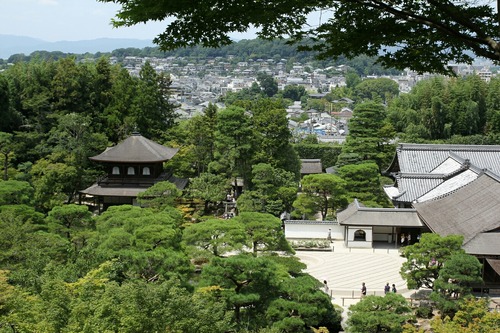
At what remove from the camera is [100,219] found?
61.4ft

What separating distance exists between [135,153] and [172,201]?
4.80 metres

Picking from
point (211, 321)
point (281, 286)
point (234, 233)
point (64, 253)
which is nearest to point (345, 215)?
point (234, 233)

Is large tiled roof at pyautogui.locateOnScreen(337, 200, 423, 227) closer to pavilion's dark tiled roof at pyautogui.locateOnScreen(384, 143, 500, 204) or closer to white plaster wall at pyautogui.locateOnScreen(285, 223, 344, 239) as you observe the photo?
white plaster wall at pyautogui.locateOnScreen(285, 223, 344, 239)

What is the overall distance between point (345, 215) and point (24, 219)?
13.5 meters

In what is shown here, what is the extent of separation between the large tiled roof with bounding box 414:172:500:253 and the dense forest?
4615mm

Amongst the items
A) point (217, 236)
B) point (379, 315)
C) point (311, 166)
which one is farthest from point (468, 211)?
point (311, 166)

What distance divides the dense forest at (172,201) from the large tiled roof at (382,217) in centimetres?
184

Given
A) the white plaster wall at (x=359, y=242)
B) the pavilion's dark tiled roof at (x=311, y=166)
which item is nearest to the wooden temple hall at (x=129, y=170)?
the white plaster wall at (x=359, y=242)

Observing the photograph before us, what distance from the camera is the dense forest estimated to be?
996 centimetres

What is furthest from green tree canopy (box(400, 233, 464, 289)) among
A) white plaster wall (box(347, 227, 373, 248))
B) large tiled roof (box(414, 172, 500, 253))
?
white plaster wall (box(347, 227, 373, 248))

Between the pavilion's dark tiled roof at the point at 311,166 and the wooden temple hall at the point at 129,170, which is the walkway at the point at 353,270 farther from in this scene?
the pavilion's dark tiled roof at the point at 311,166

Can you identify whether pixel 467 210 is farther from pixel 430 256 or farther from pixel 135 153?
pixel 135 153

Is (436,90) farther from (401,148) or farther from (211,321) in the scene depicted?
(211,321)

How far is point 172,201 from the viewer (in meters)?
23.4
